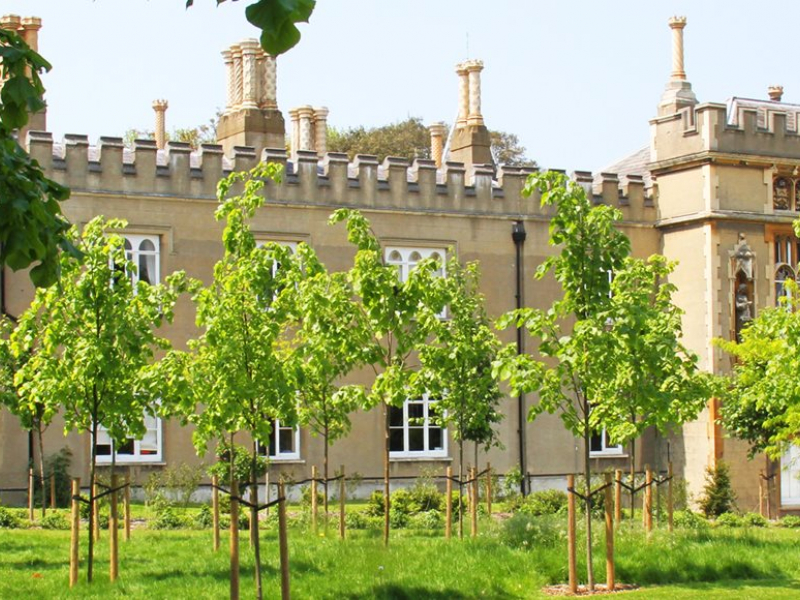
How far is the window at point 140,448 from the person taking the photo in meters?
27.1

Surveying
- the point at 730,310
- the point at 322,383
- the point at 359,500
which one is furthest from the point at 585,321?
the point at 730,310

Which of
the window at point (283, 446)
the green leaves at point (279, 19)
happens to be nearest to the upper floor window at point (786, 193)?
the window at point (283, 446)

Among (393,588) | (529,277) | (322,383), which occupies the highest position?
(529,277)

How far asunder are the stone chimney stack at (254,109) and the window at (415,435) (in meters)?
6.31

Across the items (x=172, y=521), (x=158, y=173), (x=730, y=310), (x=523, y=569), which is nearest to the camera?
(x=523, y=569)

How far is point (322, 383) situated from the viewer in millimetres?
20688

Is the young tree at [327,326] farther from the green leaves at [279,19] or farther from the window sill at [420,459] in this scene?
the green leaves at [279,19]

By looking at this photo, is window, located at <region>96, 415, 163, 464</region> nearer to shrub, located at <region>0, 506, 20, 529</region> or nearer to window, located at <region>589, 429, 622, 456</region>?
shrub, located at <region>0, 506, 20, 529</region>

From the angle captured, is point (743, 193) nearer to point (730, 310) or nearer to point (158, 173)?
point (730, 310)

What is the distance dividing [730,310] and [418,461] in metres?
7.25

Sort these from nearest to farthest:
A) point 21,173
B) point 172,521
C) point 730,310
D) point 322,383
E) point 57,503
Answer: point 21,173
point 322,383
point 172,521
point 57,503
point 730,310

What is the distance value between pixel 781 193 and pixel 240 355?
18.9m

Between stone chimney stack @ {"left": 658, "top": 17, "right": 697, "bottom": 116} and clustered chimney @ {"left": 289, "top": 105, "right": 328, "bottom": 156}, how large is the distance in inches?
336

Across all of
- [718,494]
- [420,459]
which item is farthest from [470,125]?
[718,494]
